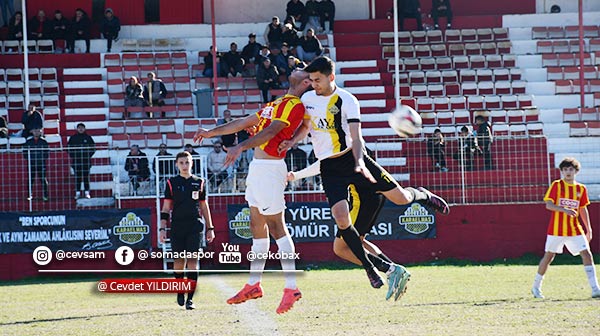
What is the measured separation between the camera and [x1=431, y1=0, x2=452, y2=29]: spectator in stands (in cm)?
3141

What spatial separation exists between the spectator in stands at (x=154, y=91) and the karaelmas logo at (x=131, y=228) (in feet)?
21.4

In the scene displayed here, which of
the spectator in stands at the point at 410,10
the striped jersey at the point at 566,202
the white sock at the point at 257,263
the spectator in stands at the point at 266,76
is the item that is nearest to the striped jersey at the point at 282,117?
the white sock at the point at 257,263


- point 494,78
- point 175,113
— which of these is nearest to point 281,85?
point 175,113

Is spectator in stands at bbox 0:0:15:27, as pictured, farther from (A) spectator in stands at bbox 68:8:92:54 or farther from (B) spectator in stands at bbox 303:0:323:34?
(B) spectator in stands at bbox 303:0:323:34

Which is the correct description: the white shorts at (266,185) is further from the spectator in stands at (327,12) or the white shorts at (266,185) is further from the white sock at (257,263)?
the spectator in stands at (327,12)

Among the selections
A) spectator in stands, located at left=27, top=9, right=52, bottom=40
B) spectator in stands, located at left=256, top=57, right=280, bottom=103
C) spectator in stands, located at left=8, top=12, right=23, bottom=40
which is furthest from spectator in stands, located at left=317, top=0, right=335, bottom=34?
spectator in stands, located at left=8, top=12, right=23, bottom=40

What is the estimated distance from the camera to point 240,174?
2150 centimetres

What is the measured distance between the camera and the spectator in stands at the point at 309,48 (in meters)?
28.2

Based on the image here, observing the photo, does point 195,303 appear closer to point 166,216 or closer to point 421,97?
point 166,216

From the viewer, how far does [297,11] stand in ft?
100

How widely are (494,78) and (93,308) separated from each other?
17.8m

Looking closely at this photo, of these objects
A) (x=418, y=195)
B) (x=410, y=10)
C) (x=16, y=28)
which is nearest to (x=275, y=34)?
(x=410, y=10)

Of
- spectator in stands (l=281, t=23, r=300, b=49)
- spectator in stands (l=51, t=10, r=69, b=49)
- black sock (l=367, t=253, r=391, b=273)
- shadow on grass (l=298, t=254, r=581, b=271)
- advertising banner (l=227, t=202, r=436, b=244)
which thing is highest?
spectator in stands (l=51, t=10, r=69, b=49)

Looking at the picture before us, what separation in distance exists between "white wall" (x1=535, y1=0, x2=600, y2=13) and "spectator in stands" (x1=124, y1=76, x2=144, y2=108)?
13.9 meters
